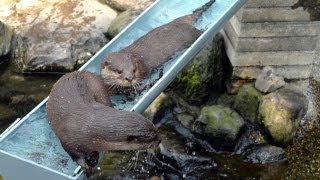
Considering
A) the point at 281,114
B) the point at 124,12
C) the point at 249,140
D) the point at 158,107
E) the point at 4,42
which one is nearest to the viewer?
the point at 281,114

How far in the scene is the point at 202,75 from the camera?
5508 millimetres

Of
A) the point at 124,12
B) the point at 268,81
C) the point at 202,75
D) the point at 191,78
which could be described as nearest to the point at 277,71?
the point at 268,81

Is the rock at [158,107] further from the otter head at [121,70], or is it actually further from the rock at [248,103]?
the otter head at [121,70]

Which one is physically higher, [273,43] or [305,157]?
[273,43]

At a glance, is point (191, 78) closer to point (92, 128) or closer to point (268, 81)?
point (268, 81)

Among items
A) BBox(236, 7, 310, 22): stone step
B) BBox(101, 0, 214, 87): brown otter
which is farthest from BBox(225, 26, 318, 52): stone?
BBox(101, 0, 214, 87): brown otter

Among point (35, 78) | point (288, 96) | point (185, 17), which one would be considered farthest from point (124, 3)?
point (288, 96)

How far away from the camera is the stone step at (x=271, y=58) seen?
5.38 m

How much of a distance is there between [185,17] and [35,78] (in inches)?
83.6

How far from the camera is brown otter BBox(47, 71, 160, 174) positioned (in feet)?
10.1

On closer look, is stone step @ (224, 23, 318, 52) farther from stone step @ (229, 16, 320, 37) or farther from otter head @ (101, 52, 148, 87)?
otter head @ (101, 52, 148, 87)

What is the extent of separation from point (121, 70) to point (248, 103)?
6.36 ft

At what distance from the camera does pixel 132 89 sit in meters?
3.89

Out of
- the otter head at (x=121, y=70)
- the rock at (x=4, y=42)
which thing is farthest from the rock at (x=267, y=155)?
the rock at (x=4, y=42)
